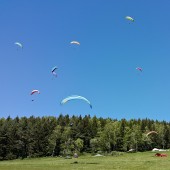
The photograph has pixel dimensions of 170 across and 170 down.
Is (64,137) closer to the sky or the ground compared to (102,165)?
closer to the sky

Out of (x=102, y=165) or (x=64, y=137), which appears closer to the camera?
(x=102, y=165)

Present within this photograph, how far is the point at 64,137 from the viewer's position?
430 ft

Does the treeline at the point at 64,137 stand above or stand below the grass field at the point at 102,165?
above

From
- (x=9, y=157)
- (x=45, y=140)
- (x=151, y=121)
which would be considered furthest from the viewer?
(x=151, y=121)

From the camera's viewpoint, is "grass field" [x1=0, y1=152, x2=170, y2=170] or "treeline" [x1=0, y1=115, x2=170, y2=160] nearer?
"grass field" [x1=0, y1=152, x2=170, y2=170]

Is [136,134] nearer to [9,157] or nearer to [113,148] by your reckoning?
[113,148]

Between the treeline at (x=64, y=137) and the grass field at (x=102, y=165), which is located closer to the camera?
the grass field at (x=102, y=165)

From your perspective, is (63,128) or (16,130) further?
(63,128)

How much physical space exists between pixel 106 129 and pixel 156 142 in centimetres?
2829

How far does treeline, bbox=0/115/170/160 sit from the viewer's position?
127812 mm

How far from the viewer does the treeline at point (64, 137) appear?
12781cm

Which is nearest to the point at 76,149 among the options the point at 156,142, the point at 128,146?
the point at 128,146

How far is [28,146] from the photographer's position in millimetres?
130000

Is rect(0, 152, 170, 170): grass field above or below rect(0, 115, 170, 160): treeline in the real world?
below
